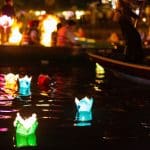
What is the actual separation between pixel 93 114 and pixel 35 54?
7.39 metres

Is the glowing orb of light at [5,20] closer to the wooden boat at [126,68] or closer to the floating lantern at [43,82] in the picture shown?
the wooden boat at [126,68]

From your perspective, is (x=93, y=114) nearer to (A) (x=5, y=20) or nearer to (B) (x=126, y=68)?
(B) (x=126, y=68)

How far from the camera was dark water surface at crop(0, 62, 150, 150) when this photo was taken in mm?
8328

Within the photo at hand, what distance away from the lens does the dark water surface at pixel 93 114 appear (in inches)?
328

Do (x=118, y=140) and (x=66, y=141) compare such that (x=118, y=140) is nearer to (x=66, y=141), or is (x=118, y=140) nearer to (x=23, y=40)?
(x=66, y=141)

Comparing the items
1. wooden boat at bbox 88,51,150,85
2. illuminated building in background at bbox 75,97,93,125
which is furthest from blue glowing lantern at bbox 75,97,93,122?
wooden boat at bbox 88,51,150,85

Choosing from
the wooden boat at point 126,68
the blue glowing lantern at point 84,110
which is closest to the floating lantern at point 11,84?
the wooden boat at point 126,68

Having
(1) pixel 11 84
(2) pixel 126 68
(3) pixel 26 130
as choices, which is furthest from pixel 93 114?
(1) pixel 11 84

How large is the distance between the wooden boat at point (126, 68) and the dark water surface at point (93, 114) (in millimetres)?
209

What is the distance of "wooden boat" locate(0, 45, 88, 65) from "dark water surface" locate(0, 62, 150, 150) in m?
1.19

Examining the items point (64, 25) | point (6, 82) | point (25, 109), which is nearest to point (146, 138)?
→ point (25, 109)

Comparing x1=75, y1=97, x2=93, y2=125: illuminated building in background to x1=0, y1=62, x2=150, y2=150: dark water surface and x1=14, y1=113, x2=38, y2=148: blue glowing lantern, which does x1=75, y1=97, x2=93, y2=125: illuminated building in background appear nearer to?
x1=0, y1=62, x2=150, y2=150: dark water surface

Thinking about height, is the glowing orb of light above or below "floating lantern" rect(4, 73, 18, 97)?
above

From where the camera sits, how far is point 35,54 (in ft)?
57.2
